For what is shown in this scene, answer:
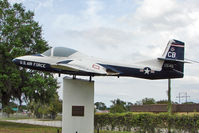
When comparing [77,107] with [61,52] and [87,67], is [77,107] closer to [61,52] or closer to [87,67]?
[87,67]

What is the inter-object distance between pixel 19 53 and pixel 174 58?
15369 mm

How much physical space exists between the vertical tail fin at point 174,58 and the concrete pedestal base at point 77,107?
510 centimetres

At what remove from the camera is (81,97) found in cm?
1656

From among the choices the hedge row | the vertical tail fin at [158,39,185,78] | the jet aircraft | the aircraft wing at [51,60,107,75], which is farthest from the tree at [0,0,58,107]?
the vertical tail fin at [158,39,185,78]

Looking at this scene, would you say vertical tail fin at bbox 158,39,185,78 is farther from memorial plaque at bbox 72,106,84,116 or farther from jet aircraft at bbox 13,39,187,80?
memorial plaque at bbox 72,106,84,116

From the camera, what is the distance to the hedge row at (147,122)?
2113 centimetres

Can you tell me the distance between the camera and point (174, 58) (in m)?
16.9

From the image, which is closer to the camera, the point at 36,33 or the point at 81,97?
the point at 81,97

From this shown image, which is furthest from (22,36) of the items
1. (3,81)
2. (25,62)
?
(25,62)

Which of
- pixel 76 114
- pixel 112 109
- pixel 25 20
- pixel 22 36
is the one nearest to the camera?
pixel 76 114

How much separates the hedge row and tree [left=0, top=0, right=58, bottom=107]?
21.3 ft

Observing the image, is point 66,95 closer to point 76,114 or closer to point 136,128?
point 76,114

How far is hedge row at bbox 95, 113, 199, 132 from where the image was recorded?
2113 centimetres

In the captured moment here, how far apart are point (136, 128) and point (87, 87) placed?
955 centimetres
